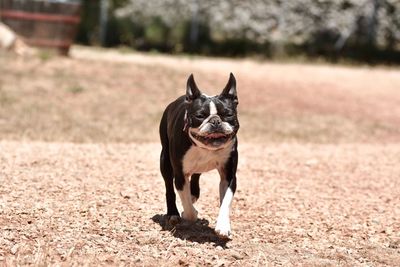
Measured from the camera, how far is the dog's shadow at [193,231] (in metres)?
6.64

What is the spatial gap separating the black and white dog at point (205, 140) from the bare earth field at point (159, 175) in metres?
0.41

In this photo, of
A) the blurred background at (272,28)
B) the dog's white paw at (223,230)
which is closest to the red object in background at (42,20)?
the blurred background at (272,28)

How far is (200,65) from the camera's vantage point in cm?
2262

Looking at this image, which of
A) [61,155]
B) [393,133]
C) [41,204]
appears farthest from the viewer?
[393,133]

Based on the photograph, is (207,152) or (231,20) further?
(231,20)

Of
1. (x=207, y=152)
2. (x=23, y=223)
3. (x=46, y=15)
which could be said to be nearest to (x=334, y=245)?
(x=207, y=152)

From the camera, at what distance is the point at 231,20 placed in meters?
27.0

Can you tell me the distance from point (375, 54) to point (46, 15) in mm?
12166

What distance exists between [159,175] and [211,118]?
11.6 ft

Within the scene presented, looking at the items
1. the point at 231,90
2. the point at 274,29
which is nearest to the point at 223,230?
the point at 231,90

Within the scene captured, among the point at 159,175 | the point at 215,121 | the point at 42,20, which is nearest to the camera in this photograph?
the point at 215,121

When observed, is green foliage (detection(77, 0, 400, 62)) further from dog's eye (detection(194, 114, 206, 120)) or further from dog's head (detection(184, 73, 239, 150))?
dog's eye (detection(194, 114, 206, 120))

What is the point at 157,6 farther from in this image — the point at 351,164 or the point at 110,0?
the point at 351,164

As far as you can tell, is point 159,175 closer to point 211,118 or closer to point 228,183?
point 228,183
